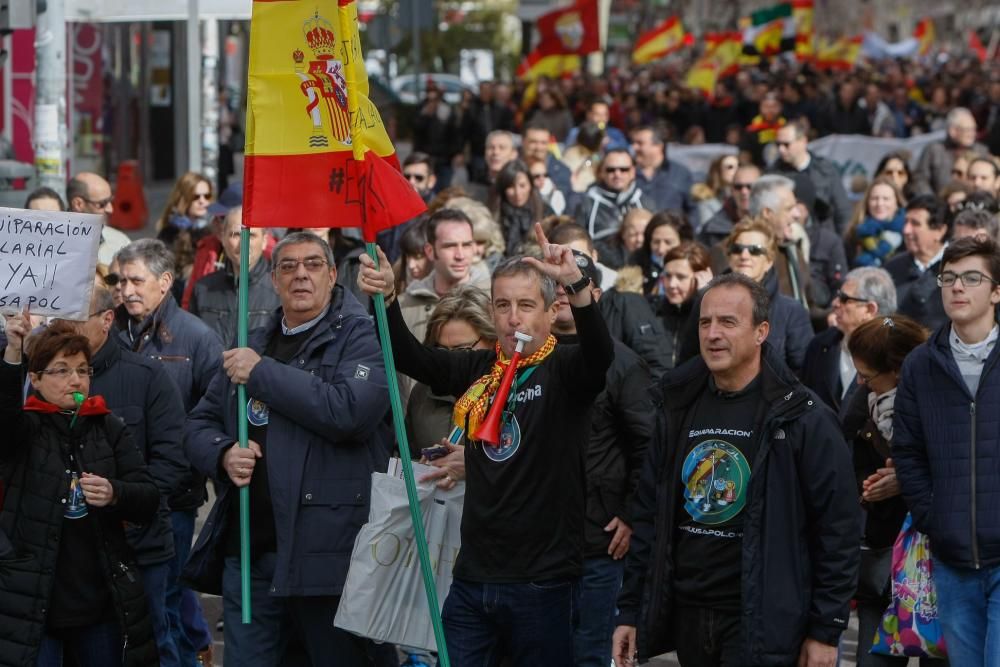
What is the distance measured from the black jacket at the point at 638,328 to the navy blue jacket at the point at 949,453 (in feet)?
6.93

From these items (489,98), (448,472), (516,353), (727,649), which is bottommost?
(727,649)

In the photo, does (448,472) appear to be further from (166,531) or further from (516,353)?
(166,531)

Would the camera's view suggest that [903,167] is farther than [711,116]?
No

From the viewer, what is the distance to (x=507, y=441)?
562 centimetres

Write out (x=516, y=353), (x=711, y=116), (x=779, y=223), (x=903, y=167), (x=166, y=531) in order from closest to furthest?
(x=516, y=353), (x=166, y=531), (x=779, y=223), (x=903, y=167), (x=711, y=116)

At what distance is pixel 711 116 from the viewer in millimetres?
26594

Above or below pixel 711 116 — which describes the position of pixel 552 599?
below

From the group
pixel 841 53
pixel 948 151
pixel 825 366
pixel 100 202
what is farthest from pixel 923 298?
pixel 841 53

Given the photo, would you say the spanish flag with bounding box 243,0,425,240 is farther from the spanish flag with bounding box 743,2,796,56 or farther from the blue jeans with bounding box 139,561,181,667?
the spanish flag with bounding box 743,2,796,56

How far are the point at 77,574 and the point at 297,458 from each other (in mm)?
864

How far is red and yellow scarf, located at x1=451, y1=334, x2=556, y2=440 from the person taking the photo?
5.66 m

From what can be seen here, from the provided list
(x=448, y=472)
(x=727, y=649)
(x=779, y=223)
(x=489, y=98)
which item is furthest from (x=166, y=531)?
(x=489, y=98)

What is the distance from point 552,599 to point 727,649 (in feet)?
2.14

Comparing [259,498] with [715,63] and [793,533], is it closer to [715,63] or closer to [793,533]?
[793,533]
